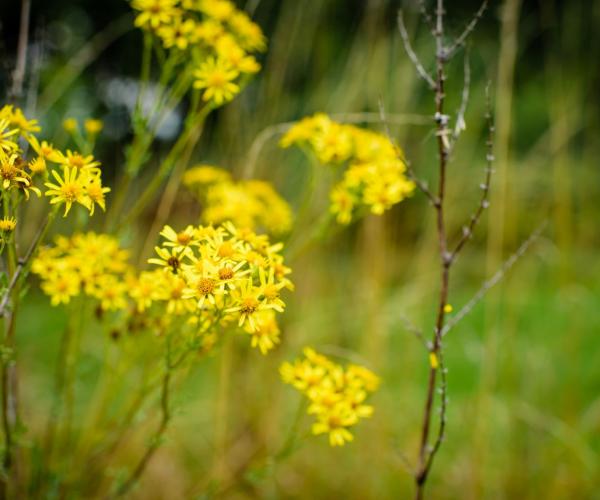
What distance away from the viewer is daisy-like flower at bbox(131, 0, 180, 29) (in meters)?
1.07

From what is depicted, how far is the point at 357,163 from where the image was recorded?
1.23 m

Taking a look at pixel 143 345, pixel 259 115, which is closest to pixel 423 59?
pixel 259 115

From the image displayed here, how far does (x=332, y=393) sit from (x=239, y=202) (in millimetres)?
465

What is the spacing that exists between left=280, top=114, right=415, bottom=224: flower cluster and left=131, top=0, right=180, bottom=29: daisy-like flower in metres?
0.32

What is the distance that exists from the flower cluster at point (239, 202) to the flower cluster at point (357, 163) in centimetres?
14

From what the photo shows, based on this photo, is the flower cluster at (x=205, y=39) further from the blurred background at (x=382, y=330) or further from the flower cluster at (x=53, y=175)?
the flower cluster at (x=53, y=175)

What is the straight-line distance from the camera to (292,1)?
1814 mm

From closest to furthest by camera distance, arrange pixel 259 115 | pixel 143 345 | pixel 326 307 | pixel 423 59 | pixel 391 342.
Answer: pixel 143 345, pixel 259 115, pixel 423 59, pixel 326 307, pixel 391 342

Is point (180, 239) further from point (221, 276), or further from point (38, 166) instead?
point (38, 166)

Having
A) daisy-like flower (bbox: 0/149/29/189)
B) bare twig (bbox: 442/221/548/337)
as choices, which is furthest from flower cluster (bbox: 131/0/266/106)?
bare twig (bbox: 442/221/548/337)

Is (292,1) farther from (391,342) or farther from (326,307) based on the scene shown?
(391,342)

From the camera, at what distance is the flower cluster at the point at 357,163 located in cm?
112

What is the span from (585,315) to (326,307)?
4.54ft

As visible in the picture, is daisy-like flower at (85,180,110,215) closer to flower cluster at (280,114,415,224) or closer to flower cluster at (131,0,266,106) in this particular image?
flower cluster at (131,0,266,106)
